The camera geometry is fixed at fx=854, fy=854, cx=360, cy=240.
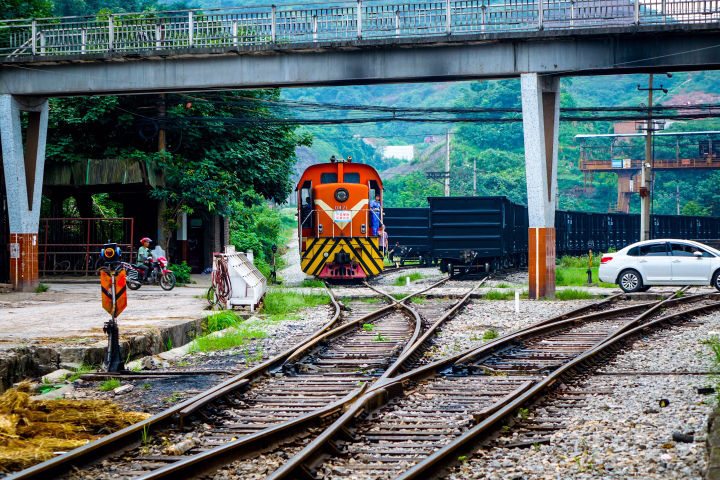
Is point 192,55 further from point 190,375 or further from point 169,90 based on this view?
point 190,375

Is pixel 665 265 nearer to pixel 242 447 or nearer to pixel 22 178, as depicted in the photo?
pixel 22 178

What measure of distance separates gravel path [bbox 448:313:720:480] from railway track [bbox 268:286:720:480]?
320mm

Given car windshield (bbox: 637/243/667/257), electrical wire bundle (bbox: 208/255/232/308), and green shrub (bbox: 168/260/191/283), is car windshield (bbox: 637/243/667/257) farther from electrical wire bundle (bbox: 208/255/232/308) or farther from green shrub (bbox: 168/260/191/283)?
green shrub (bbox: 168/260/191/283)

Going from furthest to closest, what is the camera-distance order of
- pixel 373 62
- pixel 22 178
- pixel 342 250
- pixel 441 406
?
pixel 342 250 < pixel 22 178 < pixel 373 62 < pixel 441 406

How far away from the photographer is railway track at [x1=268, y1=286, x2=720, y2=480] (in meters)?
6.30

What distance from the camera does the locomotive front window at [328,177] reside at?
26.1 meters

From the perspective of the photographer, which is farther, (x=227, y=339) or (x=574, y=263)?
(x=574, y=263)

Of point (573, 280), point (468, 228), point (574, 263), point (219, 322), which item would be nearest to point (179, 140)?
point (468, 228)

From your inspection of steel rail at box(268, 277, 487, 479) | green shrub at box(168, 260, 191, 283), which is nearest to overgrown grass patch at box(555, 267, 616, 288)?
green shrub at box(168, 260, 191, 283)

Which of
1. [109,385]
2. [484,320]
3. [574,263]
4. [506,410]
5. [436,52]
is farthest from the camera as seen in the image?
[574,263]

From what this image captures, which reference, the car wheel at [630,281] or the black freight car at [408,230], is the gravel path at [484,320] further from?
the black freight car at [408,230]

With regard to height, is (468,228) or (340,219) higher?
(340,219)

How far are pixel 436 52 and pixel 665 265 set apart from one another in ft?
27.3

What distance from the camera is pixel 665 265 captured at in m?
22.7
